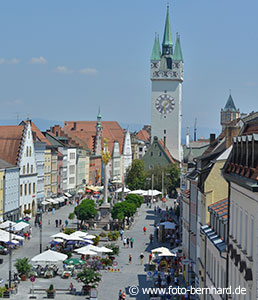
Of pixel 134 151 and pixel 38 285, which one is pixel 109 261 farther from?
pixel 134 151

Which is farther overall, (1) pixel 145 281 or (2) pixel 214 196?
(1) pixel 145 281

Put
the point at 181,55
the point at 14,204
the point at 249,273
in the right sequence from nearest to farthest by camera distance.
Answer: the point at 249,273
the point at 14,204
the point at 181,55

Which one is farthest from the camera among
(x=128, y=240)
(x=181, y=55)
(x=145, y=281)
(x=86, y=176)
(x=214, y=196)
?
(x=181, y=55)

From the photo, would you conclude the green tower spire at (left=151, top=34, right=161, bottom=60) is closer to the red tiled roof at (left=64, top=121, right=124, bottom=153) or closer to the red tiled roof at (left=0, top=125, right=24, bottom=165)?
the red tiled roof at (left=64, top=121, right=124, bottom=153)

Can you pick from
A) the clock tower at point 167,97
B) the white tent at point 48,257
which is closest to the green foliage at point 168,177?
the clock tower at point 167,97

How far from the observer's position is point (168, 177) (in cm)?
11306

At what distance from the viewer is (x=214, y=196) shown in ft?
107

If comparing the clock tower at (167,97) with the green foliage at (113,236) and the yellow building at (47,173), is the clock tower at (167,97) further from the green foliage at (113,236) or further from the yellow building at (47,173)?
the green foliage at (113,236)

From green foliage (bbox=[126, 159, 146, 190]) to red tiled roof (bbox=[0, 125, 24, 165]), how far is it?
31.8m

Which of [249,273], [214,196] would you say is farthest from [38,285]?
[249,273]

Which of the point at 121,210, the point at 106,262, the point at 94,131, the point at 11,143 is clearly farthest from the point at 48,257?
the point at 94,131

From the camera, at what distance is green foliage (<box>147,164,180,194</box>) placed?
11219 cm

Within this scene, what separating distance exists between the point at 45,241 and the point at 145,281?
18.1 metres

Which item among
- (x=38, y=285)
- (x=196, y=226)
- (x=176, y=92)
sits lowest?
(x=38, y=285)
